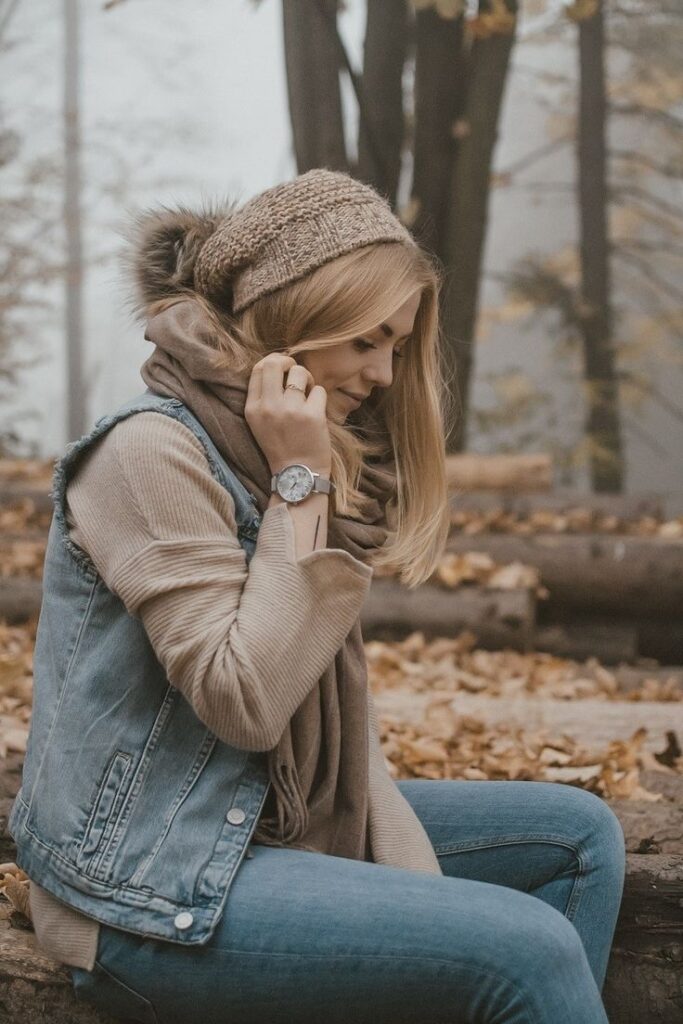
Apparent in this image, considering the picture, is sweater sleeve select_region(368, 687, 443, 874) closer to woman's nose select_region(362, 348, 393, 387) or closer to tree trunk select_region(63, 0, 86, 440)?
woman's nose select_region(362, 348, 393, 387)

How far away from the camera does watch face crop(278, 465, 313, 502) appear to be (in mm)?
1825

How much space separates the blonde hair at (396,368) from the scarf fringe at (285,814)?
479 millimetres

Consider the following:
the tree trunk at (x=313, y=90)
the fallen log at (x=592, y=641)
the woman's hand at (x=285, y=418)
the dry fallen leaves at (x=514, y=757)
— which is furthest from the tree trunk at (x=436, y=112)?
the woman's hand at (x=285, y=418)

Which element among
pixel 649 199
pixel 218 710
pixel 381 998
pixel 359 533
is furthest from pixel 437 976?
pixel 649 199

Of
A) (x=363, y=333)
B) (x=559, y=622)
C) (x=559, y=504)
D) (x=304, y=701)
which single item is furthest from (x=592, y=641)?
(x=304, y=701)

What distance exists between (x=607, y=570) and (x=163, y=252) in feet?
12.0

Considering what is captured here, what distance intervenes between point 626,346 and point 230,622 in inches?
371

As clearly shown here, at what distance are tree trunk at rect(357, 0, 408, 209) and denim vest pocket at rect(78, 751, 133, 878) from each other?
5.74 m

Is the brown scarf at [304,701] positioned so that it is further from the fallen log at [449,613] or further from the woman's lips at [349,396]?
the fallen log at [449,613]

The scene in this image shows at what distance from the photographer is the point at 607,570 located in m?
5.30

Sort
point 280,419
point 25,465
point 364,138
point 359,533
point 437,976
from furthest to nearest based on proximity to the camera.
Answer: point 25,465
point 364,138
point 359,533
point 280,419
point 437,976

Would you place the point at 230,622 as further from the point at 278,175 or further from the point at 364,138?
the point at 278,175

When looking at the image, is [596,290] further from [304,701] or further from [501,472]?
[304,701]

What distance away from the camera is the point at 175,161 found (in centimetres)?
1042
